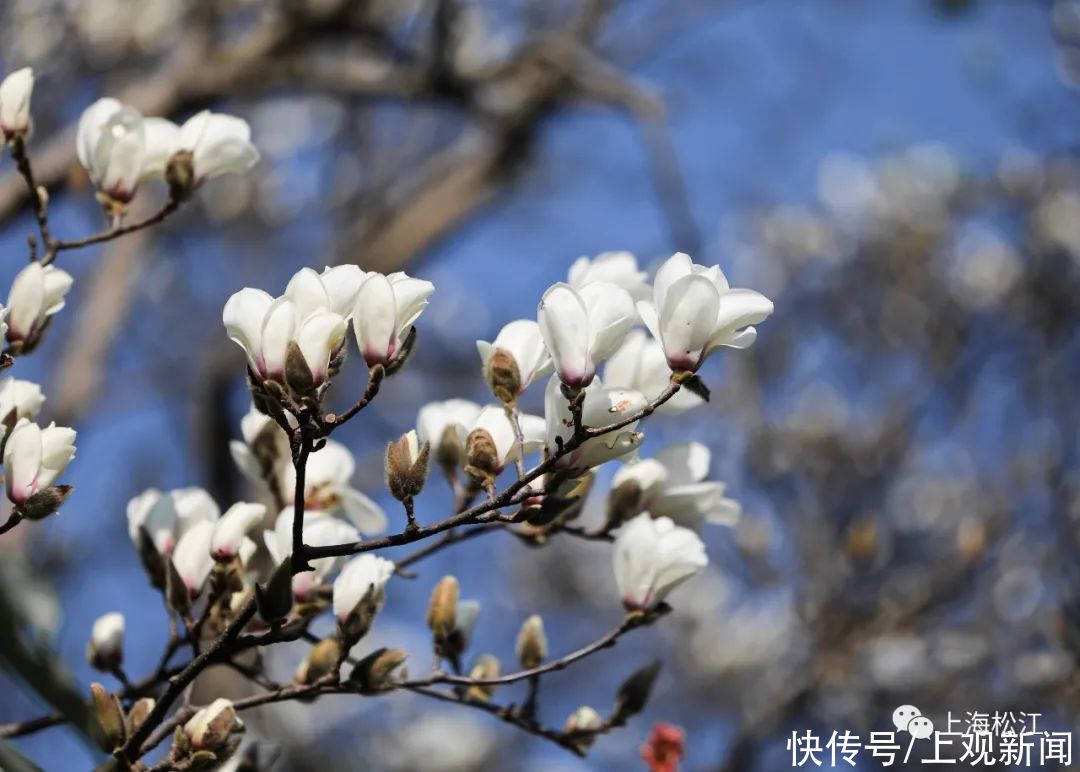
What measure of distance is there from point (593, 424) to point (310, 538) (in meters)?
0.26

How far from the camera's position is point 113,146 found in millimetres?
1069

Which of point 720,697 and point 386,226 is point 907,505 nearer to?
point 720,697

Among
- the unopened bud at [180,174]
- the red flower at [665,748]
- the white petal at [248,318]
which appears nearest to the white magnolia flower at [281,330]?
the white petal at [248,318]

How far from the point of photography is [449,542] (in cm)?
102

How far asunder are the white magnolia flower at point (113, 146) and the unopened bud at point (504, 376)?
46 cm

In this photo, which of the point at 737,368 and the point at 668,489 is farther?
the point at 737,368

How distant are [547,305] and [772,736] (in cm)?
168

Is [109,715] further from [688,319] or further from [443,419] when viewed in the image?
[688,319]

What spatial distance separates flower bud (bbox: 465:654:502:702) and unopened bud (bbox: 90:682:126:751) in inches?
12.0

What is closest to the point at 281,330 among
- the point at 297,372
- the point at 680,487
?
the point at 297,372

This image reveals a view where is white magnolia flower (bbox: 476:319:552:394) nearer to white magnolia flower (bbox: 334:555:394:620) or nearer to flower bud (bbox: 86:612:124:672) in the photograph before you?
white magnolia flower (bbox: 334:555:394:620)

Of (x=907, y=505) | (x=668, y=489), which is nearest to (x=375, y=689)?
(x=668, y=489)

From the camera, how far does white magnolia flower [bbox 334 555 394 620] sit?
Answer: 0.87 metres

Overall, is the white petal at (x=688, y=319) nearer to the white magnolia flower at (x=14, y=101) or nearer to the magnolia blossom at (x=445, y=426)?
the magnolia blossom at (x=445, y=426)
